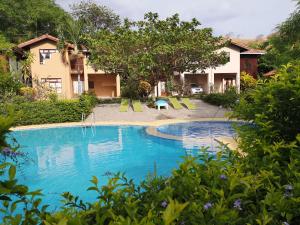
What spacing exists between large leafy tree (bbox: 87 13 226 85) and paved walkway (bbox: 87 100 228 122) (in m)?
4.30

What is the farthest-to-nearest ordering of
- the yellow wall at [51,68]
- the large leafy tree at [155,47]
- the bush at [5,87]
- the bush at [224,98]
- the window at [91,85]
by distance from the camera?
the window at [91,85]
the yellow wall at [51,68]
the large leafy tree at [155,47]
the bush at [224,98]
the bush at [5,87]

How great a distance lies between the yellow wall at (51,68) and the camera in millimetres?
35406

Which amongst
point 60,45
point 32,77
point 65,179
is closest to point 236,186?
point 65,179

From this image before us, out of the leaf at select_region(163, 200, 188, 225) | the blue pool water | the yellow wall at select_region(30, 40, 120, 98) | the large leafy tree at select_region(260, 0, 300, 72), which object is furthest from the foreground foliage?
the yellow wall at select_region(30, 40, 120, 98)

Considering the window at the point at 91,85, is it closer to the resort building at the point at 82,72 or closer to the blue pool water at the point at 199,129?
the resort building at the point at 82,72

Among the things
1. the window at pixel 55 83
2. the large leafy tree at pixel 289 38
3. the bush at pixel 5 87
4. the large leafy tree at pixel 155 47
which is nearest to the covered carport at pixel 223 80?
the large leafy tree at pixel 155 47

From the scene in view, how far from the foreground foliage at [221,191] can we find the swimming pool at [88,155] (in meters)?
5.61

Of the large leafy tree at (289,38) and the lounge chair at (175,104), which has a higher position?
the large leafy tree at (289,38)

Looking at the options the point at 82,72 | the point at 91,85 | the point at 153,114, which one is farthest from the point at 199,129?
the point at 91,85

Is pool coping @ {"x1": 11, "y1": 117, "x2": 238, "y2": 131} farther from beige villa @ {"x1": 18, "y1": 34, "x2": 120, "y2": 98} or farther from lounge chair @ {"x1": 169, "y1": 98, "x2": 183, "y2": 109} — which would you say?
beige villa @ {"x1": 18, "y1": 34, "x2": 120, "y2": 98}

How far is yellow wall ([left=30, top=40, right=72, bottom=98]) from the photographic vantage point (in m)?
35.4

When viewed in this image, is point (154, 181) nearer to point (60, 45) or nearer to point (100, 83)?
point (60, 45)

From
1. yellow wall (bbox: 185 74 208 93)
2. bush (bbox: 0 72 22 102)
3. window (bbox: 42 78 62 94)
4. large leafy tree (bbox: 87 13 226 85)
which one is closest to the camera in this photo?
bush (bbox: 0 72 22 102)

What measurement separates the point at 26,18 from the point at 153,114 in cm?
2745
